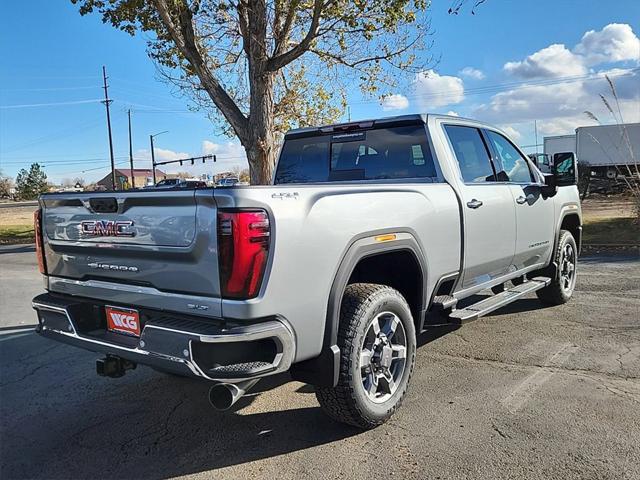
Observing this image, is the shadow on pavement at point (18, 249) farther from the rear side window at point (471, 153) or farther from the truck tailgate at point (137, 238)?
the rear side window at point (471, 153)

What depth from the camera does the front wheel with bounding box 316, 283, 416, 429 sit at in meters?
→ 3.06

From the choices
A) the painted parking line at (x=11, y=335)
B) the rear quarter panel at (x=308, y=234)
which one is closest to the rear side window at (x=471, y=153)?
the rear quarter panel at (x=308, y=234)

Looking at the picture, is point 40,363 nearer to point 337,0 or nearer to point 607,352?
point 607,352

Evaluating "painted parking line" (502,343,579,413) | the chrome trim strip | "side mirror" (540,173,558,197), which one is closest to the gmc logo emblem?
the chrome trim strip

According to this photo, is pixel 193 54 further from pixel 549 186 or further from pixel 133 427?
pixel 133 427

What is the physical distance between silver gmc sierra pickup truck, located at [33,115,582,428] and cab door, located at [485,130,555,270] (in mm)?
386

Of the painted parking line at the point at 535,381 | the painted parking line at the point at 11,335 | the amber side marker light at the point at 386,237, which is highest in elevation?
the amber side marker light at the point at 386,237

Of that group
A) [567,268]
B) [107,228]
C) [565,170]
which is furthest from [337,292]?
[567,268]

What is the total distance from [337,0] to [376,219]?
10269mm

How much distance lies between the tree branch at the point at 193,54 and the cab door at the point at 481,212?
347 inches

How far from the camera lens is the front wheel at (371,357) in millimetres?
3064

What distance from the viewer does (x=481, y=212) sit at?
4.37 meters

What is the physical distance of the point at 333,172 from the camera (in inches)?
189

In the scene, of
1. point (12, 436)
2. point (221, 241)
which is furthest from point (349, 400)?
point (12, 436)
